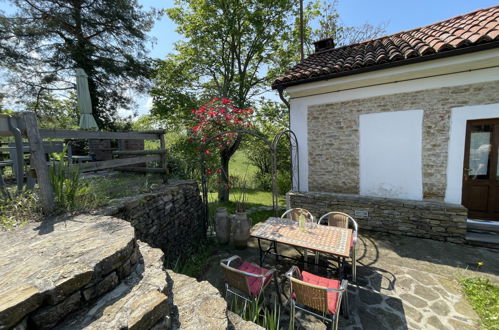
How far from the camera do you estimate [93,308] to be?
1.46 metres

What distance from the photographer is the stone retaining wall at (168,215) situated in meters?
3.42

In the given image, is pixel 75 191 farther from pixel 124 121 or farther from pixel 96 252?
pixel 124 121

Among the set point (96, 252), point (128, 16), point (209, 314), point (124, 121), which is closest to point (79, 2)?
point (128, 16)

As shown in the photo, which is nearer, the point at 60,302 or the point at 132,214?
the point at 60,302

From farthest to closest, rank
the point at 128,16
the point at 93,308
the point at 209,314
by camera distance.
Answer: the point at 128,16
the point at 209,314
the point at 93,308

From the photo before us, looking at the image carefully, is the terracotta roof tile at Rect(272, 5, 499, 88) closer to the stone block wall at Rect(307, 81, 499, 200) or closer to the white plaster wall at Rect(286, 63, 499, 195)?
the white plaster wall at Rect(286, 63, 499, 195)

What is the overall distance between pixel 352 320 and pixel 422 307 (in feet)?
3.28

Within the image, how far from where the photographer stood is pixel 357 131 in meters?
5.25

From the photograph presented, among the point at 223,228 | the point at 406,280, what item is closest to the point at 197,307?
the point at 223,228

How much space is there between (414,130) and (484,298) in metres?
3.28

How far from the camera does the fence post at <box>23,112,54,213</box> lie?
8.45ft

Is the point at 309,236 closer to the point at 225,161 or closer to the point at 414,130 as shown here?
the point at 414,130

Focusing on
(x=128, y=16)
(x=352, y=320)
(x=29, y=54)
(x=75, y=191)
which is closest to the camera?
(x=352, y=320)

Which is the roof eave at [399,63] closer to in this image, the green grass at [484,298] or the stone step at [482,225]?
the stone step at [482,225]
